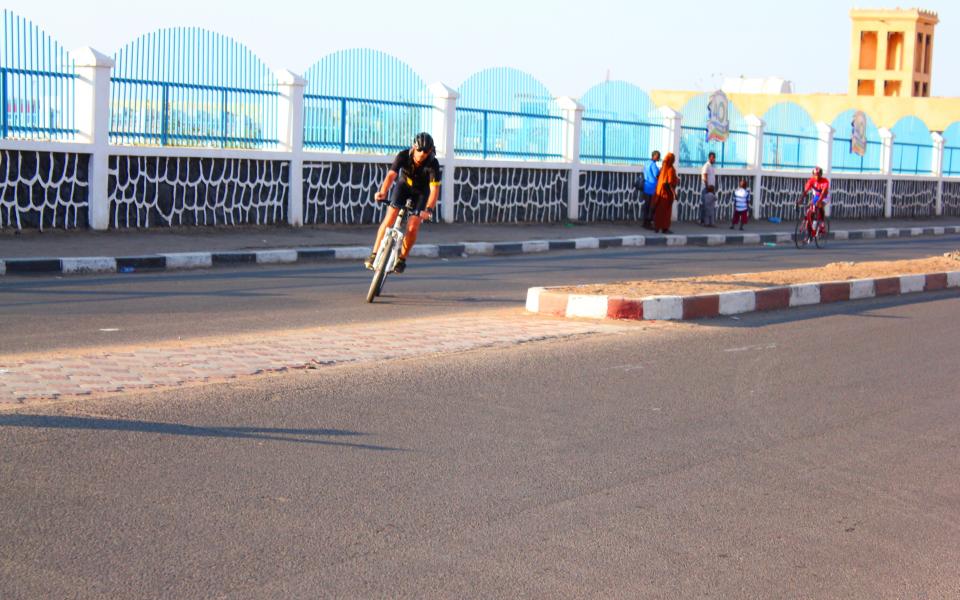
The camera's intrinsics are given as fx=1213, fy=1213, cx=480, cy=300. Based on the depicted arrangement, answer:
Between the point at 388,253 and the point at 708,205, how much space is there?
18809 mm

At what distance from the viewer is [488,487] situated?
5.19 meters

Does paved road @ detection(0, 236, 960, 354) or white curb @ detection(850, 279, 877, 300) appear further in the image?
white curb @ detection(850, 279, 877, 300)

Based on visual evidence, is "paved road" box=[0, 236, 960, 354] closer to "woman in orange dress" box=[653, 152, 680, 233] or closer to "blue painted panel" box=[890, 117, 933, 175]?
"woman in orange dress" box=[653, 152, 680, 233]

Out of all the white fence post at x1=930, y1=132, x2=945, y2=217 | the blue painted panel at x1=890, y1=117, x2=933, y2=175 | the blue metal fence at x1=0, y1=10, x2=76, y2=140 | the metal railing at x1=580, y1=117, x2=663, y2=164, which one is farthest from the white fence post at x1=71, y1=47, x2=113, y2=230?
the white fence post at x1=930, y1=132, x2=945, y2=217

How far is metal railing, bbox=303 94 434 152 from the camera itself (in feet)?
67.9

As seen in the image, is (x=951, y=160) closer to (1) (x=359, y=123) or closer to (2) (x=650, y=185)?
(2) (x=650, y=185)

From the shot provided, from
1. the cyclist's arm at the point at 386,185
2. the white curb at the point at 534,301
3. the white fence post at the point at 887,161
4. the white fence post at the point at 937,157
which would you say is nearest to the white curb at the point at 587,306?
the white curb at the point at 534,301

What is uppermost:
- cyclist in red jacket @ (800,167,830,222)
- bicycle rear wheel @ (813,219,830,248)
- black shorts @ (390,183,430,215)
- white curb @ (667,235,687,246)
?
cyclist in red jacket @ (800,167,830,222)

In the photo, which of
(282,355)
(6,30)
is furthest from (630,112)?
(282,355)

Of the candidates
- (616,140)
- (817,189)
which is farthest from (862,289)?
(616,140)

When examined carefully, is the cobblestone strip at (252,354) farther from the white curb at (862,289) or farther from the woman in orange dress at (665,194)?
the woman in orange dress at (665,194)

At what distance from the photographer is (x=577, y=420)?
21.6ft

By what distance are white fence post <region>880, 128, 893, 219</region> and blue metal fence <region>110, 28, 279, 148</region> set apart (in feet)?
83.9

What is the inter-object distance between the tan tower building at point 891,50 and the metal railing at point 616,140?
66.4 m
